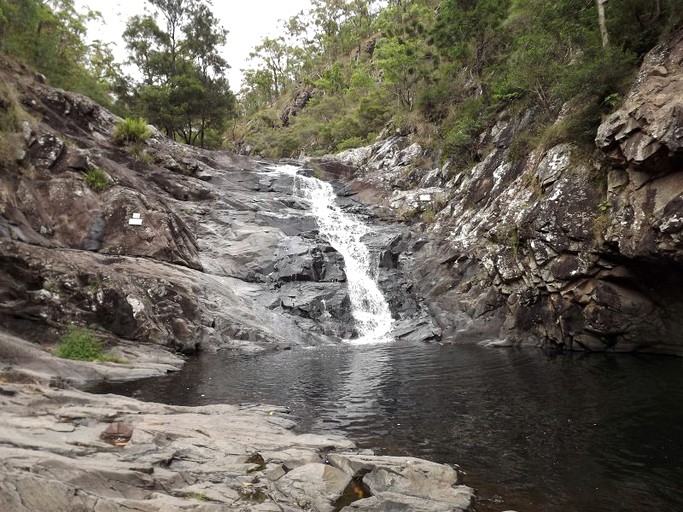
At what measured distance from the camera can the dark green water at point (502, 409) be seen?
20.5ft

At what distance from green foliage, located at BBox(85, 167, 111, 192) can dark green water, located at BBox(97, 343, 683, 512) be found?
9495 millimetres

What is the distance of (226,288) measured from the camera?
65.6 feet

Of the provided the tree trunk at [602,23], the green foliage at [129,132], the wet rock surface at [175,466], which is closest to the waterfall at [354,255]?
the green foliage at [129,132]

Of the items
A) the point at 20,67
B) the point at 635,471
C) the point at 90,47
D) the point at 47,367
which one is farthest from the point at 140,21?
the point at 635,471

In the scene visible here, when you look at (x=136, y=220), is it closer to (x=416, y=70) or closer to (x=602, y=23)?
(x=602, y=23)

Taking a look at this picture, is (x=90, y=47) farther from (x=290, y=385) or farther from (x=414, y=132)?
(x=290, y=385)

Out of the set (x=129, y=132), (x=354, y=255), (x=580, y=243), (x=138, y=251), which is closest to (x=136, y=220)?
(x=138, y=251)

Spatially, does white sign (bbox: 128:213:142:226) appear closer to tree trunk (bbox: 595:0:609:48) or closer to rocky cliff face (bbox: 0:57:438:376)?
rocky cliff face (bbox: 0:57:438:376)

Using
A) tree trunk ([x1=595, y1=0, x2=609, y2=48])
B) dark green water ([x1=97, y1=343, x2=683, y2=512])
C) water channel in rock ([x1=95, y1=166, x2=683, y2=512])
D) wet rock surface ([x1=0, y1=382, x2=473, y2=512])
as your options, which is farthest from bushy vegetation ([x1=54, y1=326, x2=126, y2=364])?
tree trunk ([x1=595, y1=0, x2=609, y2=48])

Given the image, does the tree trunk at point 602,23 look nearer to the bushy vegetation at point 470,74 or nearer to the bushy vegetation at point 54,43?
the bushy vegetation at point 470,74

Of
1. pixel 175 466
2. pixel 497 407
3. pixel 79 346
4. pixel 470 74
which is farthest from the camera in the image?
pixel 470 74

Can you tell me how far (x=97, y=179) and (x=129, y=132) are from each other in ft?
21.9

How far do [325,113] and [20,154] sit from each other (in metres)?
39.5

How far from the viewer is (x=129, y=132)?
24688mm
